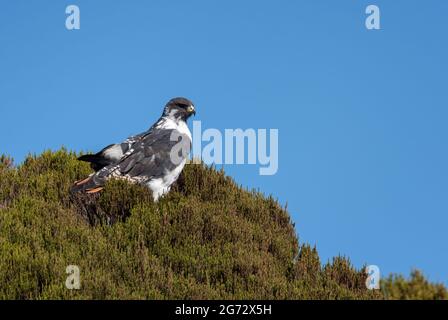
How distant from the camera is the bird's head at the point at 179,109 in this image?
12.1 m

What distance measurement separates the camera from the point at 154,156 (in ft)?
38.1

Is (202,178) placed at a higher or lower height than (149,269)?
higher

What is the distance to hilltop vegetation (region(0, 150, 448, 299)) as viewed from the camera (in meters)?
9.16

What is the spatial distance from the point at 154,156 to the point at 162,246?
172 centimetres

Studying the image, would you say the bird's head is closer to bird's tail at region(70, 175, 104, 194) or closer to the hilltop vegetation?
the hilltop vegetation

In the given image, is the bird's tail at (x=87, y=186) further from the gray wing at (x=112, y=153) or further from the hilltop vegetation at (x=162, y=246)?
the gray wing at (x=112, y=153)

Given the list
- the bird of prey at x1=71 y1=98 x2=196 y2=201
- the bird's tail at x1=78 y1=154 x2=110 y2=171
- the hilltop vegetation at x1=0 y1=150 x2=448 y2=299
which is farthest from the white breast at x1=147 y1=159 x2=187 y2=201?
the bird's tail at x1=78 y1=154 x2=110 y2=171

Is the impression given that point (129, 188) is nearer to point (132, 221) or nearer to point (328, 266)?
point (132, 221)

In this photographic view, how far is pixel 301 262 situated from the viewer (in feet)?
35.9

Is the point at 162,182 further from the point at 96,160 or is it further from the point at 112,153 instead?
the point at 96,160

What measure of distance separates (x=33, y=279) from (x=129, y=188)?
8.79ft

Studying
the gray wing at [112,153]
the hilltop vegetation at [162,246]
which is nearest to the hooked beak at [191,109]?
the gray wing at [112,153]

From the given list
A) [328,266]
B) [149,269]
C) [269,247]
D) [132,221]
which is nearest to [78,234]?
[132,221]
